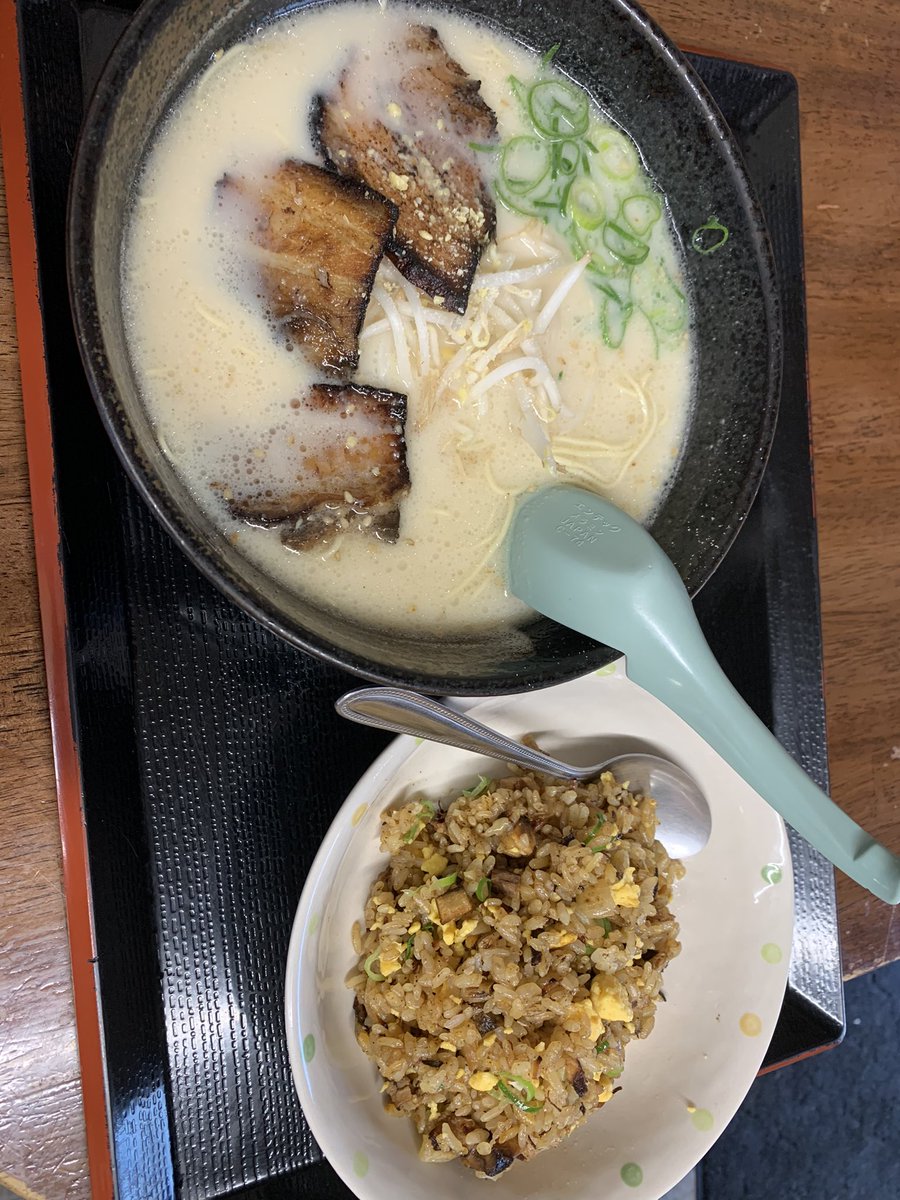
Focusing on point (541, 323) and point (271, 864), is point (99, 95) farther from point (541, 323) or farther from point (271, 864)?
point (271, 864)

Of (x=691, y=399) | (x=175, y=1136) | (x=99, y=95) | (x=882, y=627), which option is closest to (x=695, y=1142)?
(x=175, y=1136)

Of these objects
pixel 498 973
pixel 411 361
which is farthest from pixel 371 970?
pixel 411 361

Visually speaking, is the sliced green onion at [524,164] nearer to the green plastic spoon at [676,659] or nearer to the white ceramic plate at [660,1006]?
the green plastic spoon at [676,659]

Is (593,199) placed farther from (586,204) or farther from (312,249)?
(312,249)

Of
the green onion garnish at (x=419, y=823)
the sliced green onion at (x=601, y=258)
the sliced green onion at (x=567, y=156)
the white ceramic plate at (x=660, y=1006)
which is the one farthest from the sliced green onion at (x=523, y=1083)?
the sliced green onion at (x=567, y=156)

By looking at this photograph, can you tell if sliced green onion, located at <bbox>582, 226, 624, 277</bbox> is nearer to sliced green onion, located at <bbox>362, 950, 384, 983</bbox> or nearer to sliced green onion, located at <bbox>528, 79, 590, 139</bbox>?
sliced green onion, located at <bbox>528, 79, 590, 139</bbox>

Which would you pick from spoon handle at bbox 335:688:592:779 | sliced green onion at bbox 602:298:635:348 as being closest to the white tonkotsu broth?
sliced green onion at bbox 602:298:635:348
